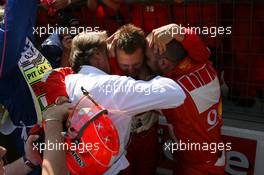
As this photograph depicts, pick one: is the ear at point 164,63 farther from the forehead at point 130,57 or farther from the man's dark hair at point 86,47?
the man's dark hair at point 86,47

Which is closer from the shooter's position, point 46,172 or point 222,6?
point 46,172

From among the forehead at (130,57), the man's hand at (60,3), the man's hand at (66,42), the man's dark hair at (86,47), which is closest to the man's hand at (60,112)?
the man's dark hair at (86,47)

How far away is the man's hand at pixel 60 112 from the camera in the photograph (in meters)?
1.58

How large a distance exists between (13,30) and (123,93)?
652mm

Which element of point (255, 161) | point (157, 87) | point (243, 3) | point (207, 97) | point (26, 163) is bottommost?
point (255, 161)

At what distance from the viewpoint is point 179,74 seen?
197 cm

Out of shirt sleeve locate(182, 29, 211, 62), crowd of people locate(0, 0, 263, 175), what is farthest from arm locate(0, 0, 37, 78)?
shirt sleeve locate(182, 29, 211, 62)

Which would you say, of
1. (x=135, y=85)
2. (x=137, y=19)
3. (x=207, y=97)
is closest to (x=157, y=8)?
(x=137, y=19)

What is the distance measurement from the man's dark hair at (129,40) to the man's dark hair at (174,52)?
0.39ft

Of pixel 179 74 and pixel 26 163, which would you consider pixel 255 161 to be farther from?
pixel 26 163

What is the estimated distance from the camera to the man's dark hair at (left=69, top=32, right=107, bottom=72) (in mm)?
1824

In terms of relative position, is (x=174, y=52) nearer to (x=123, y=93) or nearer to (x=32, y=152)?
(x=123, y=93)

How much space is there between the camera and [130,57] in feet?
6.19

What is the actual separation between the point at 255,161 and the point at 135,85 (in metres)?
0.91
